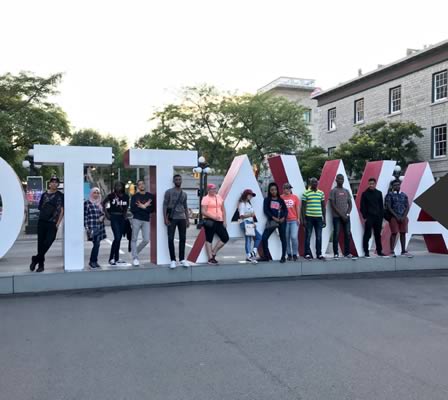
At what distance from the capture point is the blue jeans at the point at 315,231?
34.4 feet

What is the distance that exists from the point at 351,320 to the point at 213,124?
91.8 ft

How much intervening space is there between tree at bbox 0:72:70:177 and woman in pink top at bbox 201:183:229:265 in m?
16.0

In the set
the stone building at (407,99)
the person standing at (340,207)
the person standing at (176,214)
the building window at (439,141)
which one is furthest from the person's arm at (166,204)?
the building window at (439,141)

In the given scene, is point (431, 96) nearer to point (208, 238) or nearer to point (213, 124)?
point (213, 124)

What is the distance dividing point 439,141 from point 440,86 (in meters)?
2.82

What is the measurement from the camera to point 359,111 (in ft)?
105

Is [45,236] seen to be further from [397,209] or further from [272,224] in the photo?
[397,209]

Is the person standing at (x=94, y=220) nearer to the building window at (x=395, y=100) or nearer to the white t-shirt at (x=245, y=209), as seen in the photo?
the white t-shirt at (x=245, y=209)

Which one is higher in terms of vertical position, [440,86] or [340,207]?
[440,86]

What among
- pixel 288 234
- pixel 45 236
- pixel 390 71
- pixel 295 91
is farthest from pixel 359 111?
pixel 45 236

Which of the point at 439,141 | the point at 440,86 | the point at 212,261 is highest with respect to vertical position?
the point at 440,86

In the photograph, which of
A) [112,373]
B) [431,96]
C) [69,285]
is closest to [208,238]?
[69,285]

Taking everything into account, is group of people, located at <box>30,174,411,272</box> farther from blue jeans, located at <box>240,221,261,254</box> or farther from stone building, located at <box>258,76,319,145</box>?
stone building, located at <box>258,76,319,145</box>

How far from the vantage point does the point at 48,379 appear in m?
4.37
